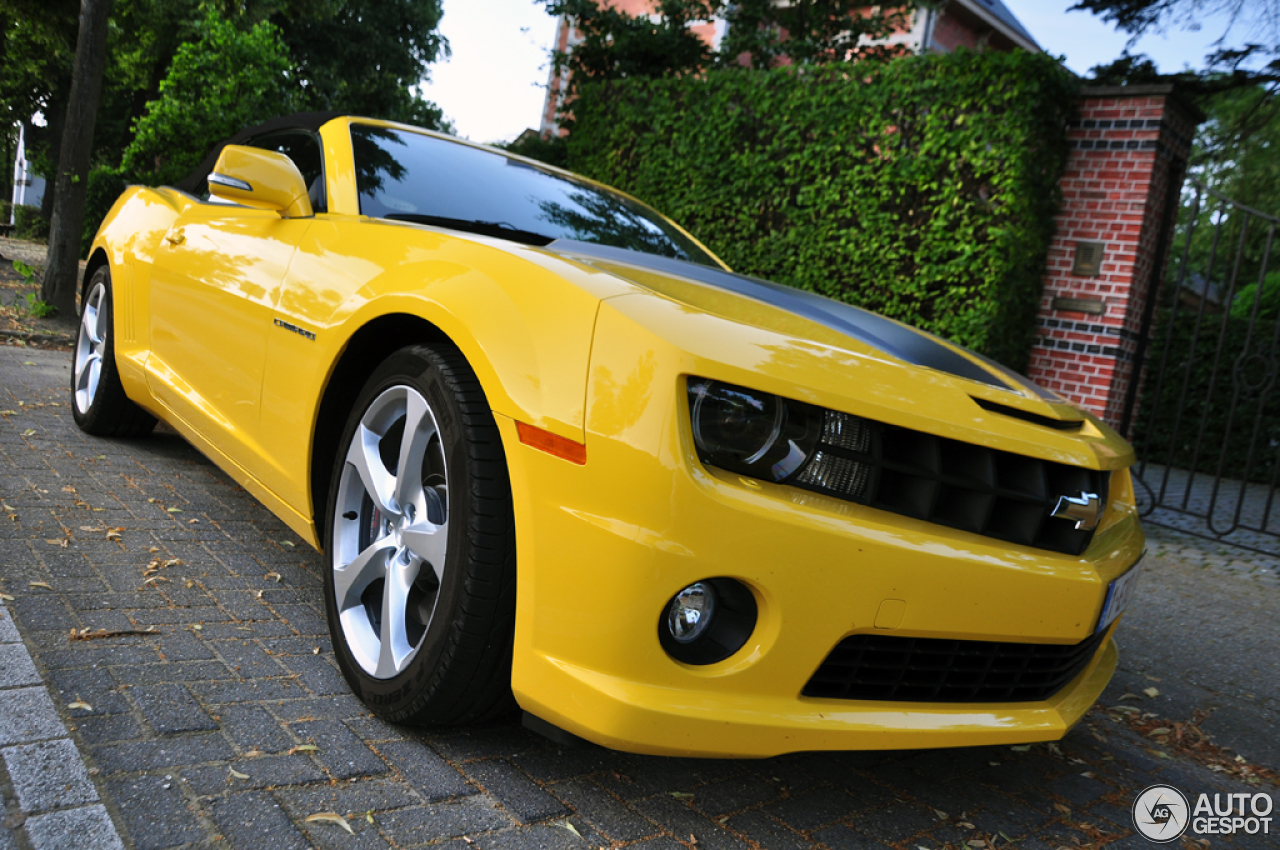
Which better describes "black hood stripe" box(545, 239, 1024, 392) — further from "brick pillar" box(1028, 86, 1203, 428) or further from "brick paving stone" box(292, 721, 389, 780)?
"brick pillar" box(1028, 86, 1203, 428)

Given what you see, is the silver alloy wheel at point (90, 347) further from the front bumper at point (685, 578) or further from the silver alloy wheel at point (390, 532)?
the front bumper at point (685, 578)

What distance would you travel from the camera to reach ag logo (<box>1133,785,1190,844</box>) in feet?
7.43

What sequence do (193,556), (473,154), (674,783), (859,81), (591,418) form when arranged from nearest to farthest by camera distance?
(591,418), (674,783), (193,556), (473,154), (859,81)

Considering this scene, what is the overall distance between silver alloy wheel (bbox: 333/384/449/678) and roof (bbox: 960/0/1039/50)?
23.4 m

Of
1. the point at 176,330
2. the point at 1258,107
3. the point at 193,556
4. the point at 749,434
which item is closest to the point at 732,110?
the point at 1258,107

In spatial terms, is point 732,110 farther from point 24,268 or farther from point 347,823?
point 347,823

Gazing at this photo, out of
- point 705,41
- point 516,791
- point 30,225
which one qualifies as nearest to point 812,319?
point 516,791

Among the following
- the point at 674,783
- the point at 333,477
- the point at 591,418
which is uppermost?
the point at 591,418

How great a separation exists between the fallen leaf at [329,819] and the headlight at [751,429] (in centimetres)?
92

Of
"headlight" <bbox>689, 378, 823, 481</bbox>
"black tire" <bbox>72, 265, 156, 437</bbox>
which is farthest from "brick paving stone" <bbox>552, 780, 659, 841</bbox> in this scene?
"black tire" <bbox>72, 265, 156, 437</bbox>

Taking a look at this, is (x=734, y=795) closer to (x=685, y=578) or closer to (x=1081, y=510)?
(x=685, y=578)

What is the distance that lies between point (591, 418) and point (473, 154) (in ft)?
6.38

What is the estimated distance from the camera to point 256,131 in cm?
407

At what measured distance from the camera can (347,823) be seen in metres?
1.71
